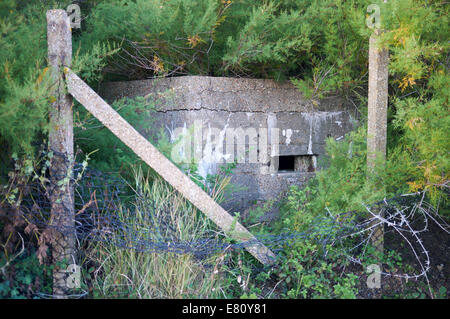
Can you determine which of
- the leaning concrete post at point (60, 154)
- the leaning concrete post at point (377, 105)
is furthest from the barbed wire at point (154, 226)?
the leaning concrete post at point (377, 105)

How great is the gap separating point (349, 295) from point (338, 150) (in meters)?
1.49

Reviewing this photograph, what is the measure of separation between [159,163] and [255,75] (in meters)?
2.05

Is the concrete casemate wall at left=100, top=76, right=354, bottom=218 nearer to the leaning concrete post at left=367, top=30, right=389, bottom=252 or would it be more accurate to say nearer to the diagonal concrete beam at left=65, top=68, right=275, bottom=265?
the diagonal concrete beam at left=65, top=68, right=275, bottom=265

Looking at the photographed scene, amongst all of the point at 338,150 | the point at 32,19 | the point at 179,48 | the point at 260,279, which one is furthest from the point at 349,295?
the point at 32,19

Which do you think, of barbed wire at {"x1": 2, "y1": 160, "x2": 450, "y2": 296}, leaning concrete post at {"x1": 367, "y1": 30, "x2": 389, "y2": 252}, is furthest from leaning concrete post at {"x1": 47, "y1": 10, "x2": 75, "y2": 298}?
leaning concrete post at {"x1": 367, "y1": 30, "x2": 389, "y2": 252}

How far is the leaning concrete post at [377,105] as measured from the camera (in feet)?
13.6

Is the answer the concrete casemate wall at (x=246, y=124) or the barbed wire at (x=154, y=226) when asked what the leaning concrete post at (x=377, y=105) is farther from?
the concrete casemate wall at (x=246, y=124)

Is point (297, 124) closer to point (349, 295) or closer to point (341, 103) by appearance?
point (341, 103)

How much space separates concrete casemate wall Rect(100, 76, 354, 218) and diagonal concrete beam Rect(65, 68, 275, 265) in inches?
32.5

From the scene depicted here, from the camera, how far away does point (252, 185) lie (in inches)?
200

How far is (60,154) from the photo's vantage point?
3.63 metres

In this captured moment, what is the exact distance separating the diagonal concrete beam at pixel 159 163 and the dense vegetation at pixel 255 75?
0.53 ft

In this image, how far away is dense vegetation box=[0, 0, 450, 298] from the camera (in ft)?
11.5

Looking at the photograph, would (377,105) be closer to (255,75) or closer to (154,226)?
(255,75)
